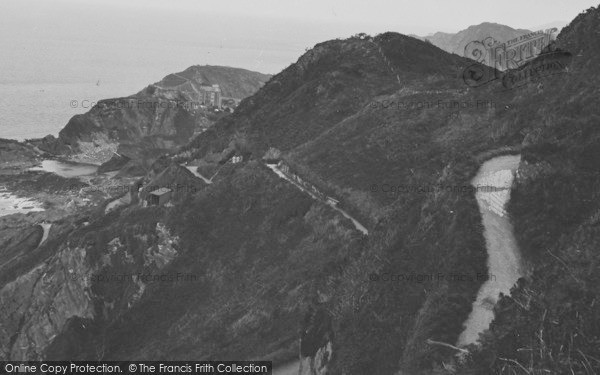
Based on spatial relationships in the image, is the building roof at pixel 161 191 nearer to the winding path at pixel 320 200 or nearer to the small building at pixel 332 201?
the winding path at pixel 320 200

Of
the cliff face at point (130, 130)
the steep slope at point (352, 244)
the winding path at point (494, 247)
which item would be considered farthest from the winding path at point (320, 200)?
the cliff face at point (130, 130)

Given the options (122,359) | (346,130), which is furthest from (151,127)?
(122,359)

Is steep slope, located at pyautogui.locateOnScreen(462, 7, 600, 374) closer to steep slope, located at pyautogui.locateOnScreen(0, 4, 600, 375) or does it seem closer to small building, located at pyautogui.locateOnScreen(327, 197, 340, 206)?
steep slope, located at pyautogui.locateOnScreen(0, 4, 600, 375)

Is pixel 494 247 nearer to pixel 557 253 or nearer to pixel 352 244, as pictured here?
pixel 557 253

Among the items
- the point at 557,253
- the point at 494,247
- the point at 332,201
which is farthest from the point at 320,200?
the point at 557,253

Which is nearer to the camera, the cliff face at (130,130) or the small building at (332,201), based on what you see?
the small building at (332,201)

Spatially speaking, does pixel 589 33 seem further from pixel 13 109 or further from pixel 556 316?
pixel 13 109

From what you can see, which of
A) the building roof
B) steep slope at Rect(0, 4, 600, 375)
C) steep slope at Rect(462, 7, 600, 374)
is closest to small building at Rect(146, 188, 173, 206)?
the building roof
